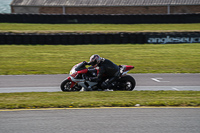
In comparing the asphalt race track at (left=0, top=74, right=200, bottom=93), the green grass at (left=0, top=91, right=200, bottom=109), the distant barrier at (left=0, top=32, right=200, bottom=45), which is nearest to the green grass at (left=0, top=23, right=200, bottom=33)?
the distant barrier at (left=0, top=32, right=200, bottom=45)

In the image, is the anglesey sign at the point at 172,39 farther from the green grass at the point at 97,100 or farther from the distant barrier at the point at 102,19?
the green grass at the point at 97,100

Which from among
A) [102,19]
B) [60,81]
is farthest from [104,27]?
[60,81]

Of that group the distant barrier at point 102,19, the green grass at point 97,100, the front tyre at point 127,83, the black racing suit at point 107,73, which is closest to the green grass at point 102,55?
the front tyre at point 127,83

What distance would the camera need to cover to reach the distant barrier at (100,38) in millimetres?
22828

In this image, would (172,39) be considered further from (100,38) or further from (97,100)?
(97,100)

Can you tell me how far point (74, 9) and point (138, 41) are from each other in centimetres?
2131

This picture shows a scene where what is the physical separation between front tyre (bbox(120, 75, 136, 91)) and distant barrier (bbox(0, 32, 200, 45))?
12.7 metres

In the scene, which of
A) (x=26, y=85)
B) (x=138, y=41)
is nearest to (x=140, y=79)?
(x=26, y=85)

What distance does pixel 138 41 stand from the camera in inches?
925

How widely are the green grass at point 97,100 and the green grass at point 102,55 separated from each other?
543 cm

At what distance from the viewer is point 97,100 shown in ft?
28.0

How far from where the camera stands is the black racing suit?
10477 millimetres

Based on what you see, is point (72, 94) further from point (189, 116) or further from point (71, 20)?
point (71, 20)

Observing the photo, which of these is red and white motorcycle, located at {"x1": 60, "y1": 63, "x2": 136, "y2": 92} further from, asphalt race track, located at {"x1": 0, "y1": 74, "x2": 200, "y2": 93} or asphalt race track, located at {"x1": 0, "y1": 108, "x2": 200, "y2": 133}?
asphalt race track, located at {"x1": 0, "y1": 108, "x2": 200, "y2": 133}
